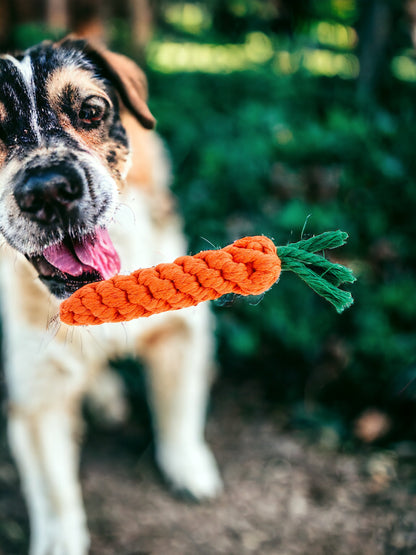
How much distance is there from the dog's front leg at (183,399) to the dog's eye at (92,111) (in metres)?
1.06

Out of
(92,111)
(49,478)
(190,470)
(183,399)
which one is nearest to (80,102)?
(92,111)

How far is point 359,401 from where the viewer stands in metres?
2.38

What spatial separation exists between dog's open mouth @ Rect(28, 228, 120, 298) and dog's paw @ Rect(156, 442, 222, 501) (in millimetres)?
1508

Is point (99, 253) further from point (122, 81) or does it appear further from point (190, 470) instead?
point (190, 470)

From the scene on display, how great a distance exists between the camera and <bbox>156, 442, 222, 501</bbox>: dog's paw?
2.22m

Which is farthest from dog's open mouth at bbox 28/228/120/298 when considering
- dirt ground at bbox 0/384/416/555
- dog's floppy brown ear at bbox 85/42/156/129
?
dirt ground at bbox 0/384/416/555

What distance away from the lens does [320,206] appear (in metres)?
2.36

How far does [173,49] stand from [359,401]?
3.19 m

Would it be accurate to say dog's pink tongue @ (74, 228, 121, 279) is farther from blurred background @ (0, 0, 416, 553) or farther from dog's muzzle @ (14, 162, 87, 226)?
blurred background @ (0, 0, 416, 553)

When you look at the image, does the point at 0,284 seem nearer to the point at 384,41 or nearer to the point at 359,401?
the point at 359,401

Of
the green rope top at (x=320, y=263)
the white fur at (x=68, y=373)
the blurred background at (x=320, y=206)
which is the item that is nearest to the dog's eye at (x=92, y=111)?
the white fur at (x=68, y=373)

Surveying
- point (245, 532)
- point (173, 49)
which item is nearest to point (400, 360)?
point (245, 532)

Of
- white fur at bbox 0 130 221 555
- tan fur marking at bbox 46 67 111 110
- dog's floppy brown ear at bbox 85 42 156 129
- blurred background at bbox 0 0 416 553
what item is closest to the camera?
tan fur marking at bbox 46 67 111 110

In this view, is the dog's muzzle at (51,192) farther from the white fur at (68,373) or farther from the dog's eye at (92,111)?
the white fur at (68,373)
